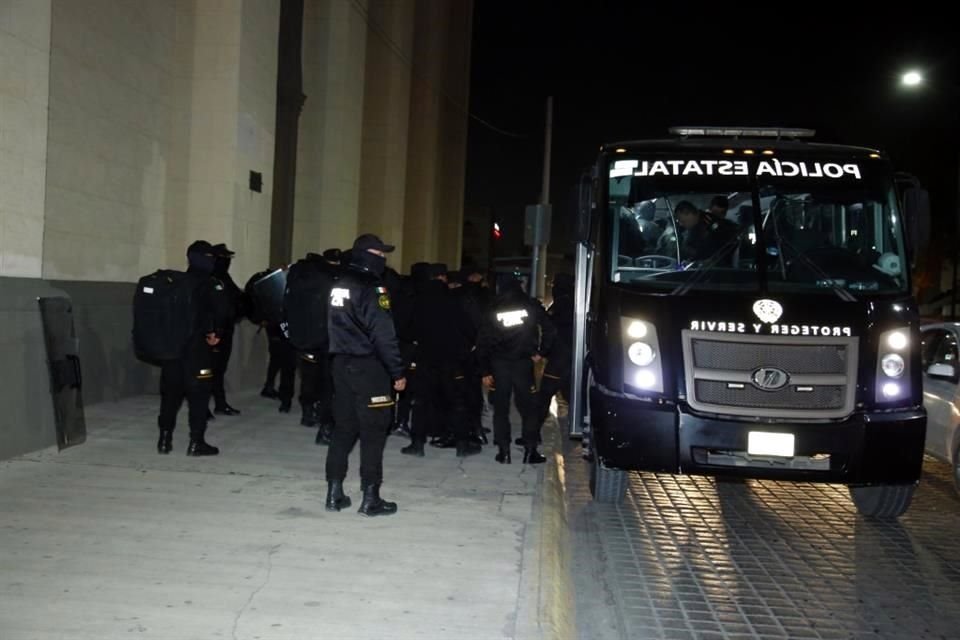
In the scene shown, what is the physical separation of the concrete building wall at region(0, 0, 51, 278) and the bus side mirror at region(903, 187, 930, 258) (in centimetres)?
709

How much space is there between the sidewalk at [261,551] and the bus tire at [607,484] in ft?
1.27

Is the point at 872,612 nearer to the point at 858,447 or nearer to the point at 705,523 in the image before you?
the point at 858,447

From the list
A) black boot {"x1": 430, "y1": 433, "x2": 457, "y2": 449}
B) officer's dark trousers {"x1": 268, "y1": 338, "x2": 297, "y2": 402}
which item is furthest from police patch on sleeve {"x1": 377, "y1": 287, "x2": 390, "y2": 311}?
officer's dark trousers {"x1": 268, "y1": 338, "x2": 297, "y2": 402}

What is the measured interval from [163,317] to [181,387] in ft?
2.08

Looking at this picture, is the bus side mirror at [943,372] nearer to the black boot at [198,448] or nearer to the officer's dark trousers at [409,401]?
the officer's dark trousers at [409,401]

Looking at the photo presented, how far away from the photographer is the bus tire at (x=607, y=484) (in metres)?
7.98

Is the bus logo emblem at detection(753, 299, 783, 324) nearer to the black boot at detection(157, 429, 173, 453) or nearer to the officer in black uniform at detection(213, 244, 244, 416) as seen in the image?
the black boot at detection(157, 429, 173, 453)

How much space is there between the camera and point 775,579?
6434 millimetres

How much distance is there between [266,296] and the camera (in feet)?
37.9

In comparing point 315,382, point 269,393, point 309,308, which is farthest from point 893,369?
point 269,393

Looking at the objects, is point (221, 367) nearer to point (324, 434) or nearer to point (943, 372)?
point (324, 434)

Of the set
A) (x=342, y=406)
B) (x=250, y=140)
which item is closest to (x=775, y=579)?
(x=342, y=406)

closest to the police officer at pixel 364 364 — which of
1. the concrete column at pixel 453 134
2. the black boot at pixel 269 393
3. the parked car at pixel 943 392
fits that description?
the parked car at pixel 943 392

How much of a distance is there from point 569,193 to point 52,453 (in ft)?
16.0
